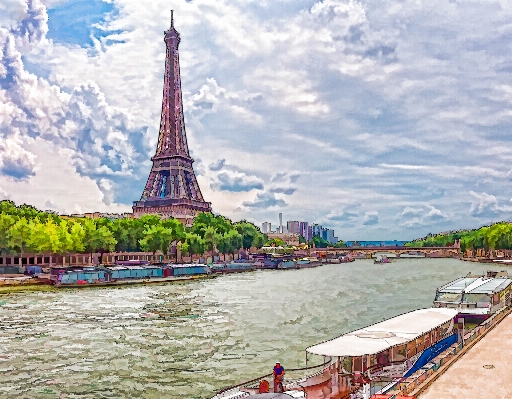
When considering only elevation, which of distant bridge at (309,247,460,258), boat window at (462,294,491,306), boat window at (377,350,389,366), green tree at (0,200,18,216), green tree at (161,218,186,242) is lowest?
boat window at (377,350,389,366)

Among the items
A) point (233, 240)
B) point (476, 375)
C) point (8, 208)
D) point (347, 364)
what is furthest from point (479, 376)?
point (233, 240)

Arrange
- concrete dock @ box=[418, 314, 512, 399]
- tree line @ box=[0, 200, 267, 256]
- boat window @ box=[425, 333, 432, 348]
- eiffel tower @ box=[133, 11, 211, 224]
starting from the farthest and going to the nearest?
1. eiffel tower @ box=[133, 11, 211, 224]
2. tree line @ box=[0, 200, 267, 256]
3. boat window @ box=[425, 333, 432, 348]
4. concrete dock @ box=[418, 314, 512, 399]

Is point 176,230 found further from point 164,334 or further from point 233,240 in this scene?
point 164,334

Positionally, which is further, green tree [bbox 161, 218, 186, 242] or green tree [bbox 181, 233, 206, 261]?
green tree [bbox 181, 233, 206, 261]

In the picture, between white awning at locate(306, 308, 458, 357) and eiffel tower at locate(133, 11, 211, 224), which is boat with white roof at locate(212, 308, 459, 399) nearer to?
white awning at locate(306, 308, 458, 357)

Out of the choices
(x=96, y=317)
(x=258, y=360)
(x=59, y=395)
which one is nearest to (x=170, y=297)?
(x=96, y=317)

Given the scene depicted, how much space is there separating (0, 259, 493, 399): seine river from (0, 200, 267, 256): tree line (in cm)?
1909

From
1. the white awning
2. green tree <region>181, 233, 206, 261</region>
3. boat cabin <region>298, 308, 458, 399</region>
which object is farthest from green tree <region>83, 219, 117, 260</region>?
boat cabin <region>298, 308, 458, 399</region>

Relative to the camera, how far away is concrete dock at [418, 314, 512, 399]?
16828 millimetres

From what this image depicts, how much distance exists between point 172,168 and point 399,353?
15161 cm

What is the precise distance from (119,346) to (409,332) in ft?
55.3

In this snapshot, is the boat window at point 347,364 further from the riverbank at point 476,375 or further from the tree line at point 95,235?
the tree line at point 95,235

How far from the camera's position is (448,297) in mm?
37094

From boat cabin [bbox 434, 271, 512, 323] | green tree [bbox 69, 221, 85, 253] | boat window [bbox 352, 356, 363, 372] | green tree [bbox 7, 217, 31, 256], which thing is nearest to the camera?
boat window [bbox 352, 356, 363, 372]
